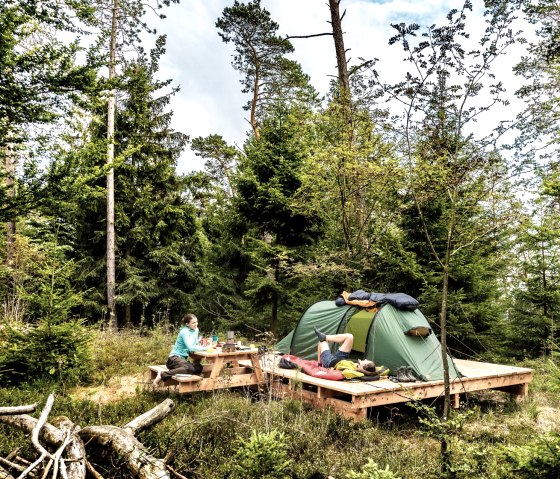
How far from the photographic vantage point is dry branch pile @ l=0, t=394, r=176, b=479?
3.16m

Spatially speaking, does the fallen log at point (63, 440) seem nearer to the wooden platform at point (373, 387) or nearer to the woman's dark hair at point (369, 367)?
the wooden platform at point (373, 387)

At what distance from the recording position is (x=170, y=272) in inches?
525

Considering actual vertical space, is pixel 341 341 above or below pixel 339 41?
below

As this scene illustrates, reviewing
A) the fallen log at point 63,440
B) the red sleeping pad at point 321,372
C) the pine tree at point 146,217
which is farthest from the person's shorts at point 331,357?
the pine tree at point 146,217

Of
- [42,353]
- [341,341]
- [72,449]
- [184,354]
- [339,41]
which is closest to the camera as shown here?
[72,449]

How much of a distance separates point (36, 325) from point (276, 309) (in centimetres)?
593

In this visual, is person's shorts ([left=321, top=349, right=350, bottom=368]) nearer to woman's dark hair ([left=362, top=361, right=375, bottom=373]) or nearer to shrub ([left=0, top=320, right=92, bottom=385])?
woman's dark hair ([left=362, top=361, right=375, bottom=373])

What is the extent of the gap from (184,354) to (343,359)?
2.49 metres

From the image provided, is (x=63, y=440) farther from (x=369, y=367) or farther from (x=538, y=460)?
(x=369, y=367)

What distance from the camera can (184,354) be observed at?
6.20 meters

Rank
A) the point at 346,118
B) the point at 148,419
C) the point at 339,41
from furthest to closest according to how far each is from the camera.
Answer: the point at 339,41 → the point at 346,118 → the point at 148,419

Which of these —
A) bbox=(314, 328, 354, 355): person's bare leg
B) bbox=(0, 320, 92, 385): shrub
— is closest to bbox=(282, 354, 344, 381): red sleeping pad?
bbox=(314, 328, 354, 355): person's bare leg

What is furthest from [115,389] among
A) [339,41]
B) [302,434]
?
[339,41]

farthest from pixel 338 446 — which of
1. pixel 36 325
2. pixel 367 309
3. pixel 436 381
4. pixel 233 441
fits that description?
pixel 36 325
